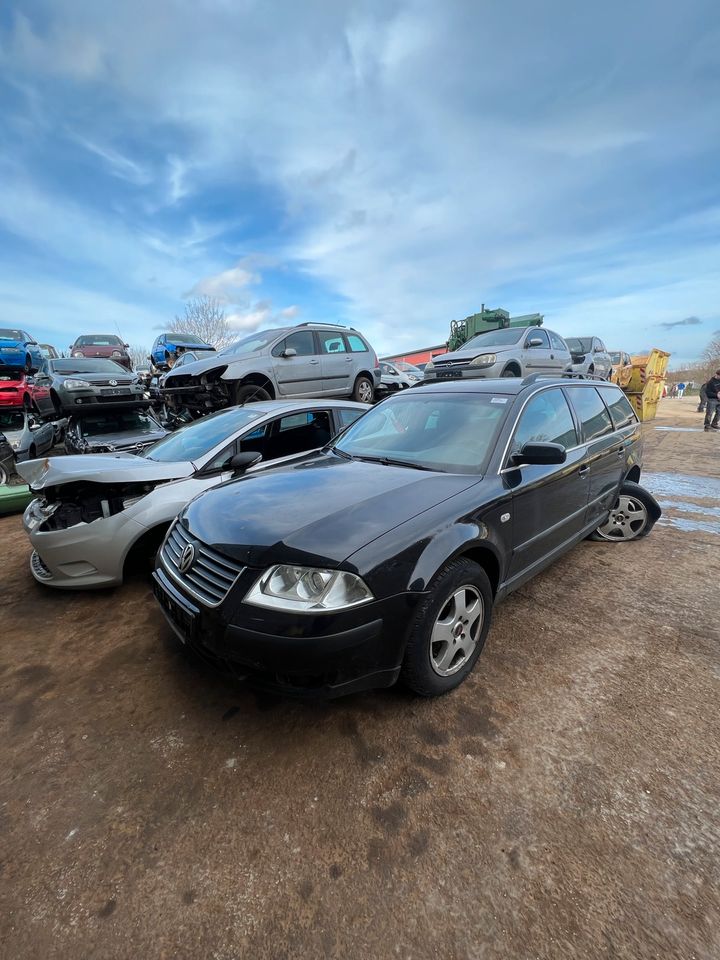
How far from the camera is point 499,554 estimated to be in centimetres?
241

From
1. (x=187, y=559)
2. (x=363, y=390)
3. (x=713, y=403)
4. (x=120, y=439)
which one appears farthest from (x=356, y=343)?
(x=713, y=403)

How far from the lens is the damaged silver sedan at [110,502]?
314 cm

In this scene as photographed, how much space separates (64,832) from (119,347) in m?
16.5

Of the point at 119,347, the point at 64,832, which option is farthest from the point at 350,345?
the point at 119,347

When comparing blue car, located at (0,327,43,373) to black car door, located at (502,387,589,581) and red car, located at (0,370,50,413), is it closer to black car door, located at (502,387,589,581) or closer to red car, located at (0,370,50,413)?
red car, located at (0,370,50,413)

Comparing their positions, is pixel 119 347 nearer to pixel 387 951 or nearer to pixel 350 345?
pixel 350 345

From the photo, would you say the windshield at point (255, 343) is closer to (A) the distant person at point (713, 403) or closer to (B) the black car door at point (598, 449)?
(B) the black car door at point (598, 449)

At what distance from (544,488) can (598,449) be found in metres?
1.13

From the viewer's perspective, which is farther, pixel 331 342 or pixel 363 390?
pixel 363 390

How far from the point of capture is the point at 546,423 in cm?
313

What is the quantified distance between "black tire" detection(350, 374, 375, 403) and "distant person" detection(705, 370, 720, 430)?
994 cm

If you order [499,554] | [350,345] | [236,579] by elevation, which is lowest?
[499,554]

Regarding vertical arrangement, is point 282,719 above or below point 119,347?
below

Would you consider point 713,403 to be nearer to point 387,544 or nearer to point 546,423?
point 546,423
